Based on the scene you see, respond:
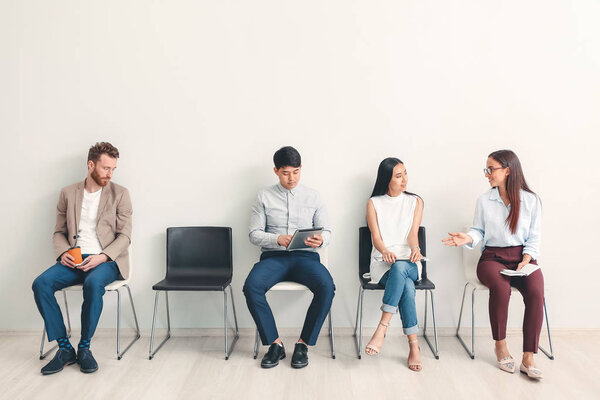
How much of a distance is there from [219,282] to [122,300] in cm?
98

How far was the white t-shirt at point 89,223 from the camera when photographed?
10.9 feet

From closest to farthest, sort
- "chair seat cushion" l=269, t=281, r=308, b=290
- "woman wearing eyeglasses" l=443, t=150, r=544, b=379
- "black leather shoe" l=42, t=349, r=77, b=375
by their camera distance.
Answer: "black leather shoe" l=42, t=349, r=77, b=375
"woman wearing eyeglasses" l=443, t=150, r=544, b=379
"chair seat cushion" l=269, t=281, r=308, b=290

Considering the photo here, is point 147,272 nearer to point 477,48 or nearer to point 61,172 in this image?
point 61,172

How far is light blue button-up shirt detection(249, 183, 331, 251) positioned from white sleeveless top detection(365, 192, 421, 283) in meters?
0.40

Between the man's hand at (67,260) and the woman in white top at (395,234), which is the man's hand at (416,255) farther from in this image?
the man's hand at (67,260)

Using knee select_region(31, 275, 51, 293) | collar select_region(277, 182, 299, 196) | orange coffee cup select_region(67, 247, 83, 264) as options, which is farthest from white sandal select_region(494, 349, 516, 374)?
knee select_region(31, 275, 51, 293)

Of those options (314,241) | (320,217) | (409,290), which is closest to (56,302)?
(314,241)

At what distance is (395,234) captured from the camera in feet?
10.9

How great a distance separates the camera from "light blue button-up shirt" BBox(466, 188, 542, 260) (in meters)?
3.15

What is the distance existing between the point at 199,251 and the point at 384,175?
1.53 meters

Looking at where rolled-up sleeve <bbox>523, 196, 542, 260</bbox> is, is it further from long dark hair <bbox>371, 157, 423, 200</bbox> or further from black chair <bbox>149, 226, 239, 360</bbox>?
black chair <bbox>149, 226, 239, 360</bbox>

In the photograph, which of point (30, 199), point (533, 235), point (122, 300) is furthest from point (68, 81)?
point (533, 235)

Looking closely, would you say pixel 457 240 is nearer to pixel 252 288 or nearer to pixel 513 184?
pixel 513 184

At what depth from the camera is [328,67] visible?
3.46 m
